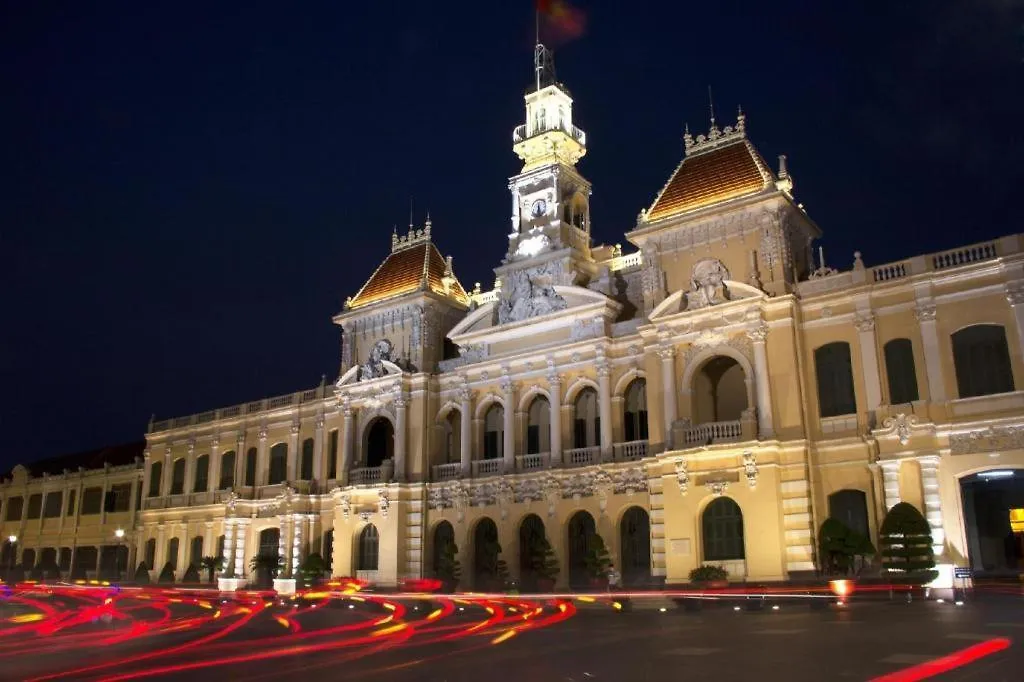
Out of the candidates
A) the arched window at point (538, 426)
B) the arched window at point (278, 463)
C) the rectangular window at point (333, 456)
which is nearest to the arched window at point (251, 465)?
the arched window at point (278, 463)

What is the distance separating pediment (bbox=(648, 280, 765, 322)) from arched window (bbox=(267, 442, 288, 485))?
26.9m

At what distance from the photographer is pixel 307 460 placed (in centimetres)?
5088

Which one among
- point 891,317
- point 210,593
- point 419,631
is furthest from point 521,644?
point 210,593

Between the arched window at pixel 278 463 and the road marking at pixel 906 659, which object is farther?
the arched window at pixel 278 463

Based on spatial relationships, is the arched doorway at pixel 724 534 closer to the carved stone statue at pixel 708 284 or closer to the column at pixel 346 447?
the carved stone statue at pixel 708 284

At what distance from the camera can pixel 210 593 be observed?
42656 mm

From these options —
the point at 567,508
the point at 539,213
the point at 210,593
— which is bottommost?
the point at 210,593

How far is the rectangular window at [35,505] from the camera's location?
228 ft

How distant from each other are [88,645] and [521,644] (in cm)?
842

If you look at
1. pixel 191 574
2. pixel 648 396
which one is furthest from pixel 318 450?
pixel 648 396

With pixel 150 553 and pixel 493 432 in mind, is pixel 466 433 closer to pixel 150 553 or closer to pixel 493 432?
pixel 493 432

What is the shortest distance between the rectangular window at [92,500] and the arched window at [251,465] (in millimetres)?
17942

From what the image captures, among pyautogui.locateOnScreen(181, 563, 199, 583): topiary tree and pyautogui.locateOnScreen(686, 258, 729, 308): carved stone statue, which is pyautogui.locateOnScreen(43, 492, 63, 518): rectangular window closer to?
pyautogui.locateOnScreen(181, 563, 199, 583): topiary tree

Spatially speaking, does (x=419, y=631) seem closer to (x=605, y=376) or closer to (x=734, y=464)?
(x=734, y=464)
